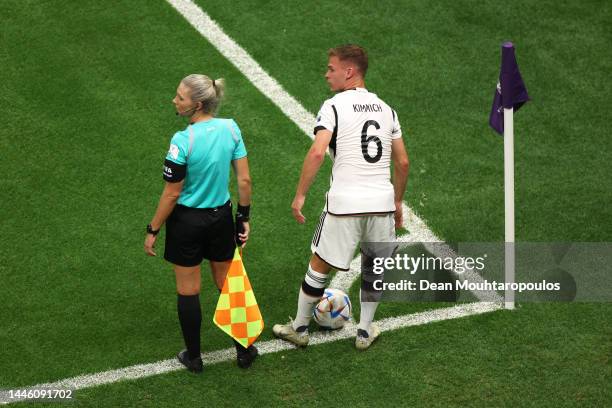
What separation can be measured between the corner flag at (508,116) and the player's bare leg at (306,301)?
5.18 ft

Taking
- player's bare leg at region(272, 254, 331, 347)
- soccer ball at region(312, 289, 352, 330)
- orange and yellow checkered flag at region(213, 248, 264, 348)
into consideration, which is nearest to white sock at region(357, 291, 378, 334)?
soccer ball at region(312, 289, 352, 330)

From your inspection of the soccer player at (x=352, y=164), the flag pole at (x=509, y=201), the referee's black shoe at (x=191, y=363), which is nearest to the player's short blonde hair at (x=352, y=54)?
the soccer player at (x=352, y=164)

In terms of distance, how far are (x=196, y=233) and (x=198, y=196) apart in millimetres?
270

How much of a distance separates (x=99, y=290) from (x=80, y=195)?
121cm

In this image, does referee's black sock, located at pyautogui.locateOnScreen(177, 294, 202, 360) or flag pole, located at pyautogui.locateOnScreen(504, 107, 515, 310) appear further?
flag pole, located at pyautogui.locateOnScreen(504, 107, 515, 310)

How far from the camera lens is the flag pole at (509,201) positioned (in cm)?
775

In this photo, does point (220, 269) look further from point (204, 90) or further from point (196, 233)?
point (204, 90)

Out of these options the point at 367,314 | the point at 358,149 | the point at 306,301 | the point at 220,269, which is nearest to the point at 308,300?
the point at 306,301

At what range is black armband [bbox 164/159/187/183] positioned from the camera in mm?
6539

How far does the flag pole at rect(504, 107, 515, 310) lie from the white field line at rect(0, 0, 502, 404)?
185 mm

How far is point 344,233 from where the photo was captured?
7.18 metres

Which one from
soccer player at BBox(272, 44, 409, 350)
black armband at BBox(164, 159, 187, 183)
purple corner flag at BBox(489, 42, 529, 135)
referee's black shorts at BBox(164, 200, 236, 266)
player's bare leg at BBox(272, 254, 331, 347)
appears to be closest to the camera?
black armband at BBox(164, 159, 187, 183)

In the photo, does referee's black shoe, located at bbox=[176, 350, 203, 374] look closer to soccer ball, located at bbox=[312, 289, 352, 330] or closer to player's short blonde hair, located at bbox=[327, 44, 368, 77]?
soccer ball, located at bbox=[312, 289, 352, 330]

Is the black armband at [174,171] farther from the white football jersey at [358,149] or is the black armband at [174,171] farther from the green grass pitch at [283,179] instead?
the green grass pitch at [283,179]
